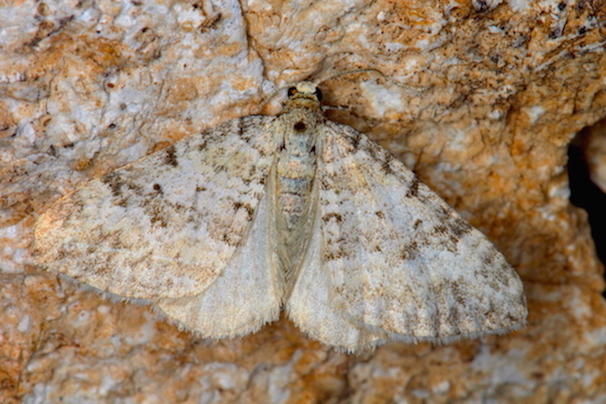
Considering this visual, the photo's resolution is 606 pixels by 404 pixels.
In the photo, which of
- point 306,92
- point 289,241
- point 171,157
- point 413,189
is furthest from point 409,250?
point 171,157

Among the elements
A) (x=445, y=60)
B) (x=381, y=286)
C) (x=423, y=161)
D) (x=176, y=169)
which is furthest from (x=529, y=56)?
(x=176, y=169)

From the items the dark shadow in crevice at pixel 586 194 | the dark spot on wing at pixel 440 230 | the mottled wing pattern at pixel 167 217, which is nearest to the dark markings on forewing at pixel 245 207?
the mottled wing pattern at pixel 167 217

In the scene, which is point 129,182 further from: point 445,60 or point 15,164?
point 445,60

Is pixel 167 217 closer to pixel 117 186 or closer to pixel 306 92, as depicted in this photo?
pixel 117 186

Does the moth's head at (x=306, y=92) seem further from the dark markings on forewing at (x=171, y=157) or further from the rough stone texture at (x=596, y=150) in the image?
the rough stone texture at (x=596, y=150)

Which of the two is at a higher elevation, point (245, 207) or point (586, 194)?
point (245, 207)

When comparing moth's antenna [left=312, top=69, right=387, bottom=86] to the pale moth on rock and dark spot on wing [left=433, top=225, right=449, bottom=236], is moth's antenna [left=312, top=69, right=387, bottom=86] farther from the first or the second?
dark spot on wing [left=433, top=225, right=449, bottom=236]
